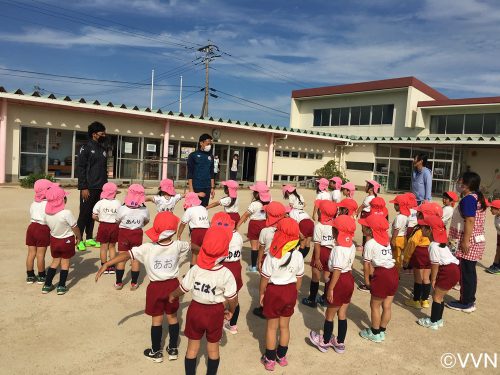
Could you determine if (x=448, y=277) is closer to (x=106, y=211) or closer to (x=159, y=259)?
(x=159, y=259)

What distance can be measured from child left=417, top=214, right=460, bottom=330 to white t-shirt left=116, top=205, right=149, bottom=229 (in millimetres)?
3665

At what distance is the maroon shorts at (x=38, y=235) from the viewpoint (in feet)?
15.3

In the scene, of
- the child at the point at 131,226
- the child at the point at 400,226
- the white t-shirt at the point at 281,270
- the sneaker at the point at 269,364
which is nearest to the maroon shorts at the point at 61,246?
the child at the point at 131,226

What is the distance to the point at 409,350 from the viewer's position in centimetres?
389

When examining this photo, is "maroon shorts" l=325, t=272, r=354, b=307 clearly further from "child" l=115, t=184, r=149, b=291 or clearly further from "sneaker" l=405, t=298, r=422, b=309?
"child" l=115, t=184, r=149, b=291

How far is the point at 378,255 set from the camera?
3904mm

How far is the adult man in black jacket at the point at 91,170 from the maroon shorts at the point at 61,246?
1.75 metres

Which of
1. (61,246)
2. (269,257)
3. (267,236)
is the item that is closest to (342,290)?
(269,257)

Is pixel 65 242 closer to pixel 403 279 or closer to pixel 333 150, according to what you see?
pixel 403 279

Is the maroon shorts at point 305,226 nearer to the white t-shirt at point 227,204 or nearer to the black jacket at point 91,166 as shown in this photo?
the white t-shirt at point 227,204

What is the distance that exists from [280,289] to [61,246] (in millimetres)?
2846

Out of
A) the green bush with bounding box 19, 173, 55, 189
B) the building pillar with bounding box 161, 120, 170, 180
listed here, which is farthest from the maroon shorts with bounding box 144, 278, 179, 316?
the building pillar with bounding box 161, 120, 170, 180

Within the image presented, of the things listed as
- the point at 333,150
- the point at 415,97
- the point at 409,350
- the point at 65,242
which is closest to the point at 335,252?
the point at 409,350

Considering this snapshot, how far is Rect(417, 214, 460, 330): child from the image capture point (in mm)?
4305
